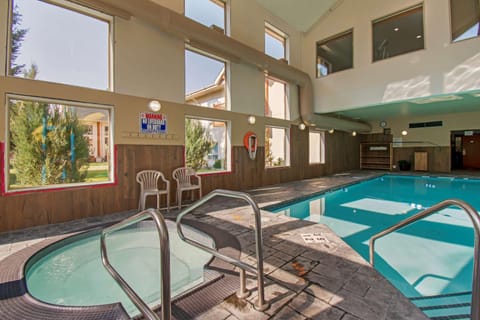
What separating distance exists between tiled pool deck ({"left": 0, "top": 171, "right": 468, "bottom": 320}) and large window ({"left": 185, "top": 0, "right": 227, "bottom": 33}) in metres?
4.92

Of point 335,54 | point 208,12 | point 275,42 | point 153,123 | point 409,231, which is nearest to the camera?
point 409,231

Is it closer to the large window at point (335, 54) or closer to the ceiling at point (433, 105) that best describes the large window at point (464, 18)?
the ceiling at point (433, 105)

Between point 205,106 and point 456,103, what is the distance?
916 cm

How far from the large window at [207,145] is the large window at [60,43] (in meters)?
2.05

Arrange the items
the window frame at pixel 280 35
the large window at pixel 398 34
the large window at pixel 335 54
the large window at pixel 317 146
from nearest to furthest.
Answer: the large window at pixel 398 34 < the window frame at pixel 280 35 < the large window at pixel 335 54 < the large window at pixel 317 146

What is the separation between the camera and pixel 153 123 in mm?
4695

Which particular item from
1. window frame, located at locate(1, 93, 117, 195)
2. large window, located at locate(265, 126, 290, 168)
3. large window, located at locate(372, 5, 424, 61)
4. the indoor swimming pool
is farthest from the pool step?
large window, located at locate(372, 5, 424, 61)

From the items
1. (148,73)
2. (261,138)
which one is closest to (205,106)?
(148,73)

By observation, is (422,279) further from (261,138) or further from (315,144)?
(315,144)

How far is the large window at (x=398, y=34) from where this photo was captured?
6.59 meters

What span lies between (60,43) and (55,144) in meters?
1.69

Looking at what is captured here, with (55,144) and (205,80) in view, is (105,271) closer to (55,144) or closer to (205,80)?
(55,144)

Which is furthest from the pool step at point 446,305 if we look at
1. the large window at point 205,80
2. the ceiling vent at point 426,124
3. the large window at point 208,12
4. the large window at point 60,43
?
the ceiling vent at point 426,124

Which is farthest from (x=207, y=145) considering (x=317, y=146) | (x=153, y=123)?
(x=317, y=146)
